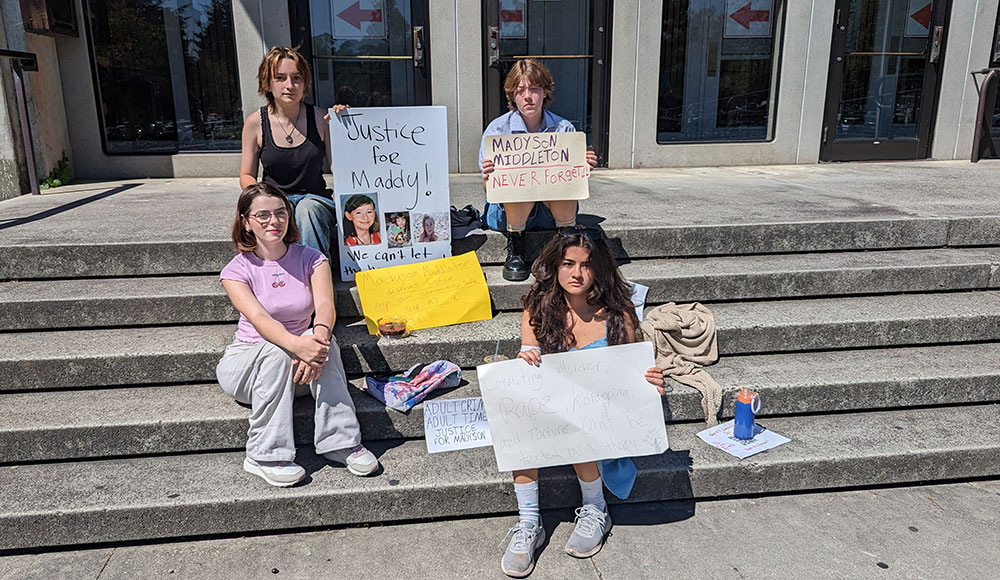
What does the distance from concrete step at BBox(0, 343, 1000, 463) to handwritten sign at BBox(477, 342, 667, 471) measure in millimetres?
704

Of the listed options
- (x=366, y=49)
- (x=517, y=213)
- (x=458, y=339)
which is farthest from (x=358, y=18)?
(x=458, y=339)

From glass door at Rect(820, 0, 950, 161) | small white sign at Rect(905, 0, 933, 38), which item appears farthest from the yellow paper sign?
small white sign at Rect(905, 0, 933, 38)

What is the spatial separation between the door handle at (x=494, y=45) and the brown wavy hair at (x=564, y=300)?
191 inches

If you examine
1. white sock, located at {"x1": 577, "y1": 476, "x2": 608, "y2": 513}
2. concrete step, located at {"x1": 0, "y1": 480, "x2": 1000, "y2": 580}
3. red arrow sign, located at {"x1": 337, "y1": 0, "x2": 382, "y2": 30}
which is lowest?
concrete step, located at {"x1": 0, "y1": 480, "x2": 1000, "y2": 580}

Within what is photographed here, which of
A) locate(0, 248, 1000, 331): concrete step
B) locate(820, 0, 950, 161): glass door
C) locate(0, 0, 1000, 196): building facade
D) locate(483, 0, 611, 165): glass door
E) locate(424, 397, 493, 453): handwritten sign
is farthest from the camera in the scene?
locate(820, 0, 950, 161): glass door

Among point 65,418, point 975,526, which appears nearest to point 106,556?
point 65,418

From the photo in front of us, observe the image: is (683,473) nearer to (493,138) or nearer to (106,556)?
(493,138)

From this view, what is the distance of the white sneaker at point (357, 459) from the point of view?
2863mm

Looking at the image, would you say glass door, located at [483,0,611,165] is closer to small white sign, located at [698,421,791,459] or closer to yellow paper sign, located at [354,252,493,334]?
yellow paper sign, located at [354,252,493,334]

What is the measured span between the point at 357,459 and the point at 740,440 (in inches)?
67.7

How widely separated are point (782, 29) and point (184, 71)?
6369mm

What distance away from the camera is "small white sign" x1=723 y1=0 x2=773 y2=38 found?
767 cm

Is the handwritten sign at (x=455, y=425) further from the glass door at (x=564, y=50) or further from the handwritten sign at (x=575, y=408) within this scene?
the glass door at (x=564, y=50)

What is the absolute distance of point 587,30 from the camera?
7414 mm
